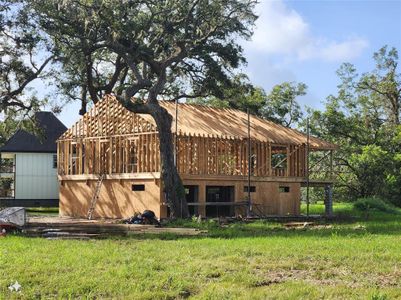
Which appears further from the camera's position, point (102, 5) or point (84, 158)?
point (84, 158)

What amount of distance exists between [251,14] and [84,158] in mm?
10352

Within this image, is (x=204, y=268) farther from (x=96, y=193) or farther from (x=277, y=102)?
(x=277, y=102)

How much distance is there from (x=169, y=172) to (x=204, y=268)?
44.7 feet

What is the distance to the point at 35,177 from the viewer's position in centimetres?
4412

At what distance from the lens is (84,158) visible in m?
29.0

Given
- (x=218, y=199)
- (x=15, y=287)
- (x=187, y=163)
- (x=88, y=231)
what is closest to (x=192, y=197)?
(x=218, y=199)

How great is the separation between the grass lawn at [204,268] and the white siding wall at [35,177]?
29.9 metres

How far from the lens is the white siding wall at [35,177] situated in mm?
43844

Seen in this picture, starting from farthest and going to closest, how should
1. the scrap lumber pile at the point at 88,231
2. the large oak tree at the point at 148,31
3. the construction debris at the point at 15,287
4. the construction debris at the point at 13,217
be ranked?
the large oak tree at the point at 148,31 → the construction debris at the point at 13,217 → the scrap lumber pile at the point at 88,231 → the construction debris at the point at 15,287

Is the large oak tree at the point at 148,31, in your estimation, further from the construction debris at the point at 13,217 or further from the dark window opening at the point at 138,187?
the construction debris at the point at 13,217

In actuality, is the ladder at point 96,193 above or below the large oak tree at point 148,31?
below

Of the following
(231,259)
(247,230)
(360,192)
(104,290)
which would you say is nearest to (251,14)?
(247,230)

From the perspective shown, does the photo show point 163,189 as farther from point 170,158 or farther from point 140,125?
point 140,125

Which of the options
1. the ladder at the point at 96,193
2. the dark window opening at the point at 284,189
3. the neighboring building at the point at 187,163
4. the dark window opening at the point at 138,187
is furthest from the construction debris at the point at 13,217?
the dark window opening at the point at 284,189
